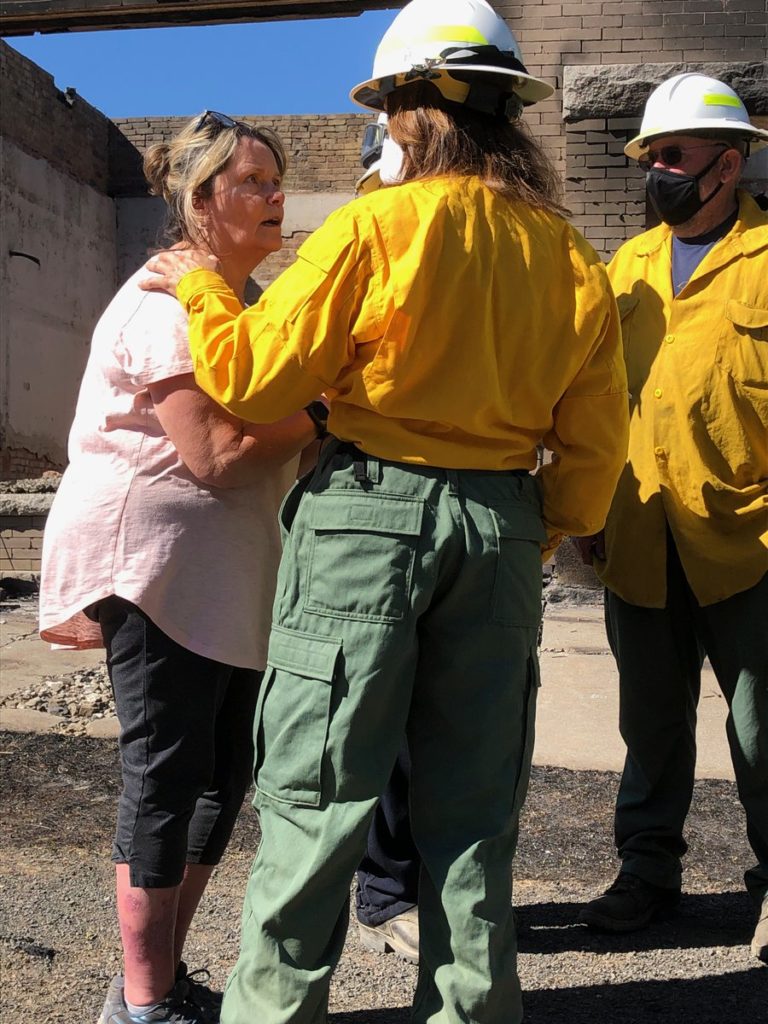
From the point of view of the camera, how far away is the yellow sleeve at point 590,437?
211cm

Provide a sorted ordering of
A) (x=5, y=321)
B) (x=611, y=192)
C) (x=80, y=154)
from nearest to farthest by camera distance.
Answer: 1. (x=611, y=192)
2. (x=5, y=321)
3. (x=80, y=154)

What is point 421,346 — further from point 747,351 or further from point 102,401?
point 747,351

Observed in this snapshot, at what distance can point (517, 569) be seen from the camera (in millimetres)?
1977

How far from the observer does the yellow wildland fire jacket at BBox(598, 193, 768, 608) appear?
9.67 ft

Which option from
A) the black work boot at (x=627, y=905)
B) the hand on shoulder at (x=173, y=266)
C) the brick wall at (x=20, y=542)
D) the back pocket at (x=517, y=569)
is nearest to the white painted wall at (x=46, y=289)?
the brick wall at (x=20, y=542)

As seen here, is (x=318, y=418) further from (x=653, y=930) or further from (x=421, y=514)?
(x=653, y=930)

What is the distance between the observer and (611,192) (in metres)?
7.74

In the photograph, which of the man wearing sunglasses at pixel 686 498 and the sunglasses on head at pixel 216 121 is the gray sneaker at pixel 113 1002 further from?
the sunglasses on head at pixel 216 121

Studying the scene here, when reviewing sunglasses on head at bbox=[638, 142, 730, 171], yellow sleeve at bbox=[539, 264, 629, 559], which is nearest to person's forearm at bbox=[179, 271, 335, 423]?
yellow sleeve at bbox=[539, 264, 629, 559]

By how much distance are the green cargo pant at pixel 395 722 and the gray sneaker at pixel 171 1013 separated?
415 mm

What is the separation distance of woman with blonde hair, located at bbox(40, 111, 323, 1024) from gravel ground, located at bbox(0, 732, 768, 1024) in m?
0.42

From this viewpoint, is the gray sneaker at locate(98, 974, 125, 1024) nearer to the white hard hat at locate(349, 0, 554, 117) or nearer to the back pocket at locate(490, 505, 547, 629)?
the back pocket at locate(490, 505, 547, 629)

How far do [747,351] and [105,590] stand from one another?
Result: 1.75 m

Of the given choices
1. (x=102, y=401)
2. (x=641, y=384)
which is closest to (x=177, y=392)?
(x=102, y=401)
